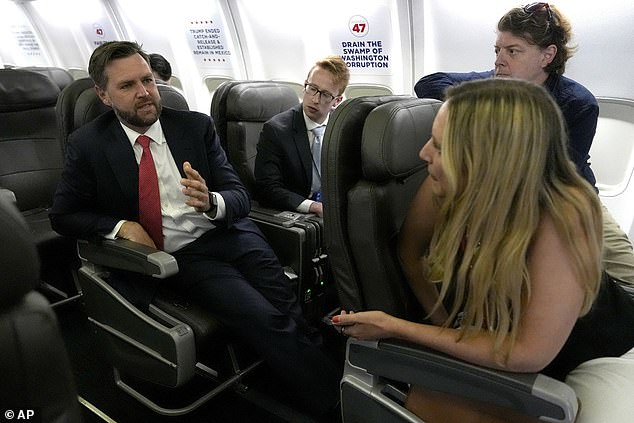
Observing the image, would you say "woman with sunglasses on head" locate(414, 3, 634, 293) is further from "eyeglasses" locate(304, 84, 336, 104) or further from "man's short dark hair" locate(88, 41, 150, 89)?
"man's short dark hair" locate(88, 41, 150, 89)

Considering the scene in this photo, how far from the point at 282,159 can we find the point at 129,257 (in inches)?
46.9

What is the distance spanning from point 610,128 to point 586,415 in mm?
2644

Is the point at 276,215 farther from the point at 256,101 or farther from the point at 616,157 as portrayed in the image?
the point at 616,157

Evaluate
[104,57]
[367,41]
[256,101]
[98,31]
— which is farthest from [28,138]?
[98,31]

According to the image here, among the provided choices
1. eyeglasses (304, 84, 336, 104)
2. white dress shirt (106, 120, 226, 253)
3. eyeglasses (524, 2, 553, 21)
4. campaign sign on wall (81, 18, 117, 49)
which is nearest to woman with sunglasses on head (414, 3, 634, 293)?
eyeglasses (524, 2, 553, 21)

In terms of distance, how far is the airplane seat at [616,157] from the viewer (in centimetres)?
329

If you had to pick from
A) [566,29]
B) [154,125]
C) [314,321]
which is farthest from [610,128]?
[154,125]

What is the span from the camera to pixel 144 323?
6.40 ft

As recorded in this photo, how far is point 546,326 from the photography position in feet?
3.80

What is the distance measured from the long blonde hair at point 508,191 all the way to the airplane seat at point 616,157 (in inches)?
102

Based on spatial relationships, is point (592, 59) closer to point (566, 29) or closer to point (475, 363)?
point (566, 29)

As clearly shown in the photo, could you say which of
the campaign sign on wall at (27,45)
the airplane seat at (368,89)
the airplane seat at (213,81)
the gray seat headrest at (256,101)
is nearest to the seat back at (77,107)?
the gray seat headrest at (256,101)

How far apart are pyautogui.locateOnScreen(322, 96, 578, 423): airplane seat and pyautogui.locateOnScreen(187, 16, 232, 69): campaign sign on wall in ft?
17.5

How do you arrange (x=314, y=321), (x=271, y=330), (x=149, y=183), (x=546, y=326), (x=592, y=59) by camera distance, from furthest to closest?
(x=592, y=59)
(x=314, y=321)
(x=149, y=183)
(x=271, y=330)
(x=546, y=326)
